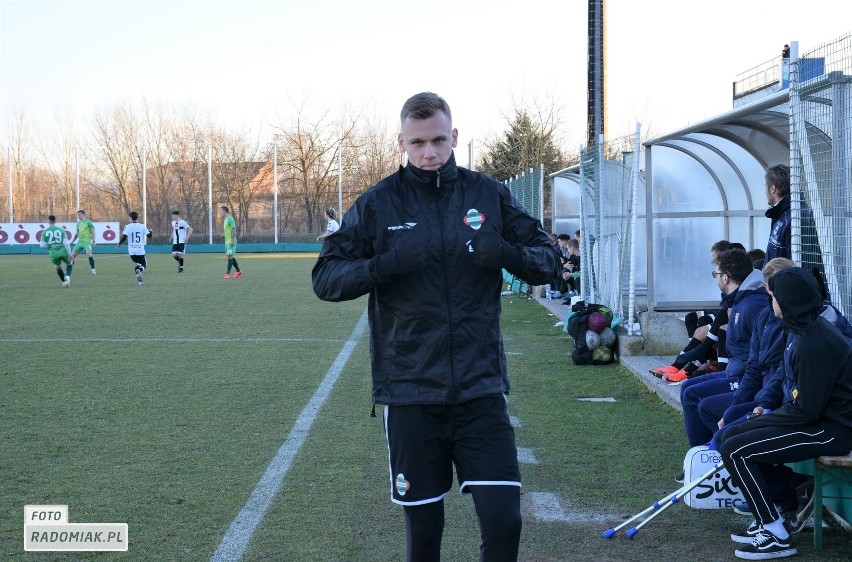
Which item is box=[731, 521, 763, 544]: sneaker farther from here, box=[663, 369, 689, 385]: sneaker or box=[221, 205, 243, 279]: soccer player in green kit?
box=[221, 205, 243, 279]: soccer player in green kit

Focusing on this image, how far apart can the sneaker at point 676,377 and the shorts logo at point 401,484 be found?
6063mm

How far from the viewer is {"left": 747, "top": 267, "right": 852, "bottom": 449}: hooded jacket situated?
4738 mm

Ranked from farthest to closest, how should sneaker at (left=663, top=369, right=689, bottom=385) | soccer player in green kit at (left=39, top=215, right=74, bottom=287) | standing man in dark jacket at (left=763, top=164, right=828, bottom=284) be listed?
1. soccer player in green kit at (left=39, top=215, right=74, bottom=287)
2. sneaker at (left=663, top=369, right=689, bottom=385)
3. standing man in dark jacket at (left=763, top=164, right=828, bottom=284)

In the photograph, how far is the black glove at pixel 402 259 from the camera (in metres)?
3.35

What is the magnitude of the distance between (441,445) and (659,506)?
216cm

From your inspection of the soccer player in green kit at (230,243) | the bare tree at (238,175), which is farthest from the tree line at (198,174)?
the soccer player in green kit at (230,243)

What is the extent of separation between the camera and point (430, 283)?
11.4ft

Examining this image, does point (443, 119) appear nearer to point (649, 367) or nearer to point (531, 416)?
point (531, 416)

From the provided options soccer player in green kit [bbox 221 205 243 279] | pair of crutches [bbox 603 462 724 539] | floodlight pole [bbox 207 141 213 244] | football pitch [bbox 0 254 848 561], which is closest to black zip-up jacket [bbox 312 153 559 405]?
football pitch [bbox 0 254 848 561]

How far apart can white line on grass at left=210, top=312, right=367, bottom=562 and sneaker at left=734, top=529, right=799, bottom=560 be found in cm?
238

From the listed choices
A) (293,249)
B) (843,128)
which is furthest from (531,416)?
(293,249)

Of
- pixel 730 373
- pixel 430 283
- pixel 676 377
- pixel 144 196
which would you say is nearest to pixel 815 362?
pixel 730 373

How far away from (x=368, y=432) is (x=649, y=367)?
12.8ft

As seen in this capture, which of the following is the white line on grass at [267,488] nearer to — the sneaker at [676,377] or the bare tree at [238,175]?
the sneaker at [676,377]
